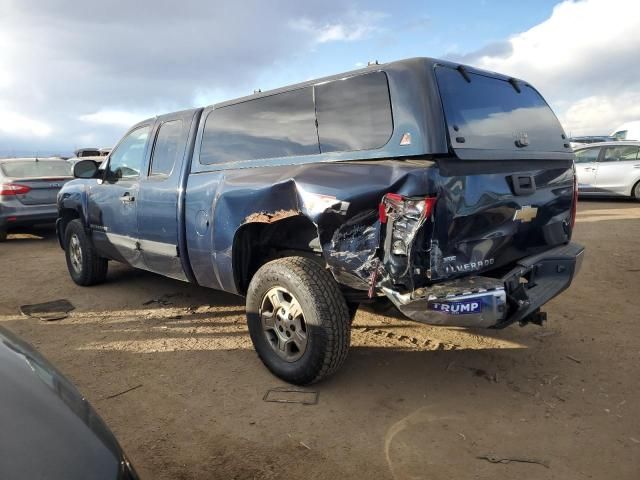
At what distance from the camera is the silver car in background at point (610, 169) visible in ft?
40.9

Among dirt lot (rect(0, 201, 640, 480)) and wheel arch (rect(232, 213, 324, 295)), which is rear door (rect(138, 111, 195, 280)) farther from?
wheel arch (rect(232, 213, 324, 295))

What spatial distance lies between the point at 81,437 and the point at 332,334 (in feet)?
5.94

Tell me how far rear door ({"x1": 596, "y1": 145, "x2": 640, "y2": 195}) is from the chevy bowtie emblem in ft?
36.2

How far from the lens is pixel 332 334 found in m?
3.14

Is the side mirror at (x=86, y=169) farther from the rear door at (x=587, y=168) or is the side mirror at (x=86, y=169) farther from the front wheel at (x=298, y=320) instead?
the rear door at (x=587, y=168)

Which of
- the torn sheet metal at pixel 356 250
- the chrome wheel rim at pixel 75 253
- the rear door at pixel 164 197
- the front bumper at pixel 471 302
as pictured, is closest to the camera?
the front bumper at pixel 471 302

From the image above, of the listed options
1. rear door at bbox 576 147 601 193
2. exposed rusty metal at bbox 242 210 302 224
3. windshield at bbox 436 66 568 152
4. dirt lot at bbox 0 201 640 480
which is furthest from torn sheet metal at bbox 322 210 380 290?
rear door at bbox 576 147 601 193

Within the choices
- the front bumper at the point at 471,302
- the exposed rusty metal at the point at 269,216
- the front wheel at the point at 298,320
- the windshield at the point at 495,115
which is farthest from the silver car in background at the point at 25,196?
the front bumper at the point at 471,302

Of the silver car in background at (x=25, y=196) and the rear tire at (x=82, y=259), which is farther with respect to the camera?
the silver car in background at (x=25, y=196)

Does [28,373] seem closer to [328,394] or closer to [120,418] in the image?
[120,418]

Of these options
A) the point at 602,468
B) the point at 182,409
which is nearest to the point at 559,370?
the point at 602,468

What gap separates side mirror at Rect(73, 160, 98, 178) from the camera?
5301 mm

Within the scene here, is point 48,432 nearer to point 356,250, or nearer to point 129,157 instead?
point 356,250

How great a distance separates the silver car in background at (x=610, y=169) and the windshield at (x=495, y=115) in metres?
10.2
